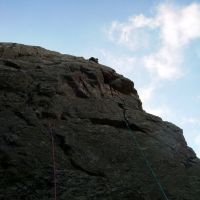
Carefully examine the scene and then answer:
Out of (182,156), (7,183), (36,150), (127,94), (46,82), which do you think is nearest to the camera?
(7,183)

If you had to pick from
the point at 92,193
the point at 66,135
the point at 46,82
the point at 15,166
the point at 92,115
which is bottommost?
the point at 92,193

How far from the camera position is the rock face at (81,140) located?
27.7 feet

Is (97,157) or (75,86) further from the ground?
(75,86)

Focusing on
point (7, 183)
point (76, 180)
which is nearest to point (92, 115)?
point (76, 180)

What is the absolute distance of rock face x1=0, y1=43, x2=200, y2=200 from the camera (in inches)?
332

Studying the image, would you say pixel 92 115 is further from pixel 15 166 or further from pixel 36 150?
pixel 15 166

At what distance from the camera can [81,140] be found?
10234mm

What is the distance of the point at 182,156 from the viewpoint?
441 inches

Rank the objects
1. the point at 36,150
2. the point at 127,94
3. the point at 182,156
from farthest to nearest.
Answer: the point at 127,94 → the point at 182,156 → the point at 36,150

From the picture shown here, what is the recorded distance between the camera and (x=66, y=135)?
10234 millimetres

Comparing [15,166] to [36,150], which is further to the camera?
[36,150]

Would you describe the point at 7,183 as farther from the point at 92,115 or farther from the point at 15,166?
the point at 92,115

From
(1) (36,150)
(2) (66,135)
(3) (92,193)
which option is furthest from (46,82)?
(3) (92,193)

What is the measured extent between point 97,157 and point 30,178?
204 centimetres
